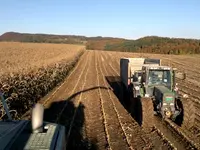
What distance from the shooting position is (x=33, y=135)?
171 inches

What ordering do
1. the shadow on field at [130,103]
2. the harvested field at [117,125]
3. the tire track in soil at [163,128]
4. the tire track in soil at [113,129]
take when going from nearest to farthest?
the tire track in soil at [113,129], the harvested field at [117,125], the tire track in soil at [163,128], the shadow on field at [130,103]

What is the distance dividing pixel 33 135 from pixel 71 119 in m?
8.77

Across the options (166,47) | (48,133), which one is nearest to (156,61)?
(48,133)

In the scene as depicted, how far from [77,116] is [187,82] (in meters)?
13.7

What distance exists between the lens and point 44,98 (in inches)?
695

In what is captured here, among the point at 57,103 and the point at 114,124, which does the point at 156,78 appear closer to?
the point at 114,124

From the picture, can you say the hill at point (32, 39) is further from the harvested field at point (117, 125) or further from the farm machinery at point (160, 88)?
the farm machinery at point (160, 88)

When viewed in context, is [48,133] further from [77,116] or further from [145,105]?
[77,116]

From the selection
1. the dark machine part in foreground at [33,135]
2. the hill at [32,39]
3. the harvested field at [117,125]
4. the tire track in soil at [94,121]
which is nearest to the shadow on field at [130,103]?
the harvested field at [117,125]

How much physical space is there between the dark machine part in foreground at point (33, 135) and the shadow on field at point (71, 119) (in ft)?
17.2

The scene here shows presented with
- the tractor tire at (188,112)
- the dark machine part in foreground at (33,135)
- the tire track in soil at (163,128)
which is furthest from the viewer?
the tractor tire at (188,112)

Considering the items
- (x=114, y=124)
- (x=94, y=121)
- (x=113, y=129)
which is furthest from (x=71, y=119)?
(x=113, y=129)

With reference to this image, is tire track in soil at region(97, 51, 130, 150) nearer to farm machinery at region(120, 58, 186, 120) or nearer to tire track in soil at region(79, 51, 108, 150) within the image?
tire track in soil at region(79, 51, 108, 150)

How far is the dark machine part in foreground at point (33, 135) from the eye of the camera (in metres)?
3.99
